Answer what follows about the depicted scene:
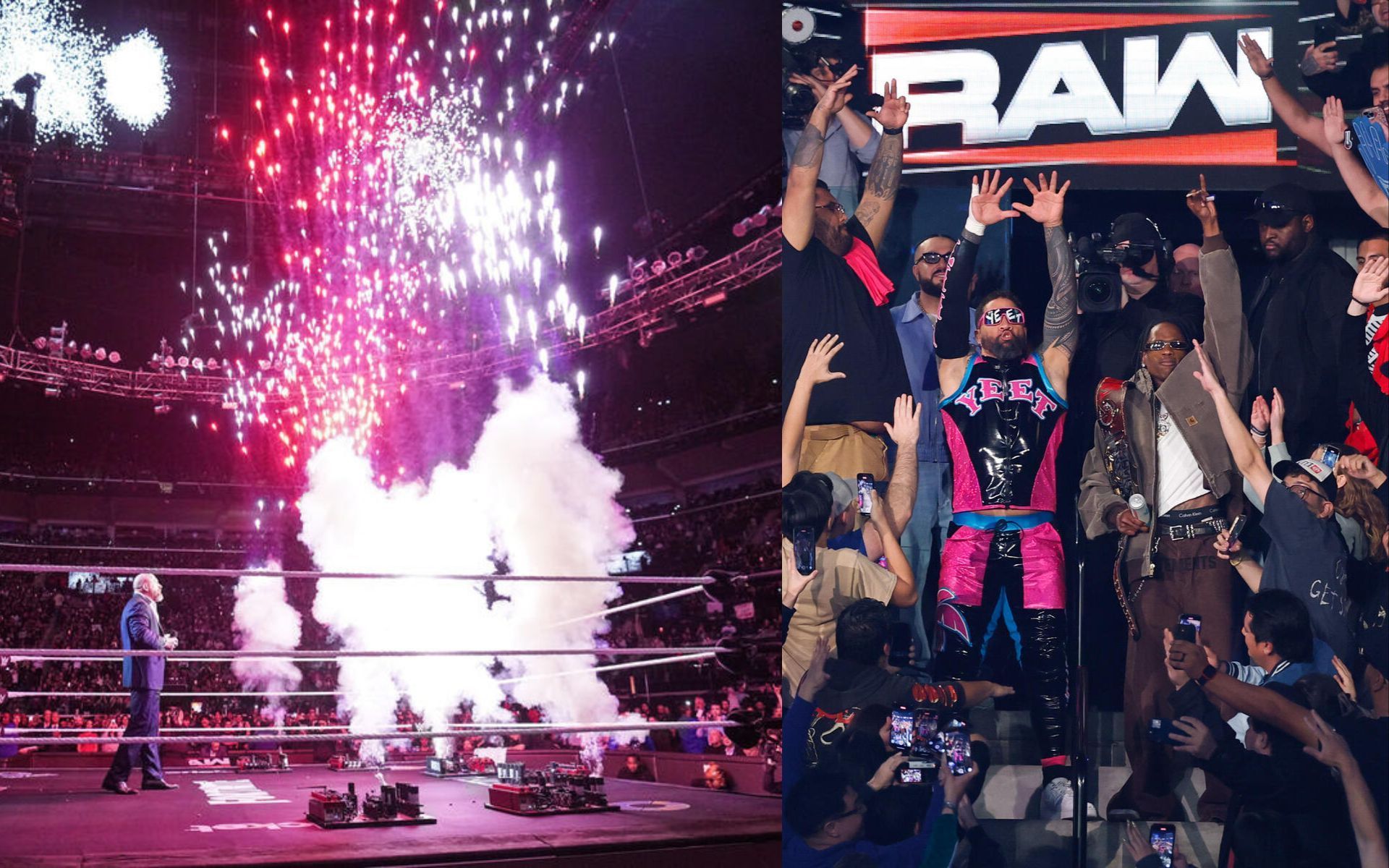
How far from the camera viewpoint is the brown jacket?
2.96 metres

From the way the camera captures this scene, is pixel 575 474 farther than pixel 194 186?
Yes

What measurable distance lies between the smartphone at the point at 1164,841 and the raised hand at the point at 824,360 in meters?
1.50

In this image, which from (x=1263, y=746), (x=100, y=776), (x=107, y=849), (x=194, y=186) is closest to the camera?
(x=107, y=849)

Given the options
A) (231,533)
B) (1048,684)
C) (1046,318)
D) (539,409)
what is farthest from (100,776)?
(231,533)

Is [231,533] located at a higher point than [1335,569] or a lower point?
higher

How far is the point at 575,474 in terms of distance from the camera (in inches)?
486

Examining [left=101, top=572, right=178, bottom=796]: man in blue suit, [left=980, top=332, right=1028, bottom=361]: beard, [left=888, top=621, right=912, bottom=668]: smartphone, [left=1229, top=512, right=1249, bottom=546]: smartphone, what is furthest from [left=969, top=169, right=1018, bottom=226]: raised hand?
[left=101, top=572, right=178, bottom=796]: man in blue suit

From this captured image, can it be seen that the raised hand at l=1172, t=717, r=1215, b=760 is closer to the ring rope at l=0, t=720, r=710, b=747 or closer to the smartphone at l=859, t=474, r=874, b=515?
the smartphone at l=859, t=474, r=874, b=515

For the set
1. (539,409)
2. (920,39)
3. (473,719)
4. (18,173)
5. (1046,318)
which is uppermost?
(18,173)

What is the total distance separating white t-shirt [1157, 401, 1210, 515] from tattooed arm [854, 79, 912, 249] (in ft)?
3.11

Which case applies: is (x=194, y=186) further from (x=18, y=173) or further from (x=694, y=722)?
(x=694, y=722)

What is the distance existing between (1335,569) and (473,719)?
8726 mm

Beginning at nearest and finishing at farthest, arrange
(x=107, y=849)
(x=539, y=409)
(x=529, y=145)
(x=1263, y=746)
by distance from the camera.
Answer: (x=107, y=849)
(x=1263, y=746)
(x=529, y=145)
(x=539, y=409)

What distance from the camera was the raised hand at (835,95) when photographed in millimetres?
2963
